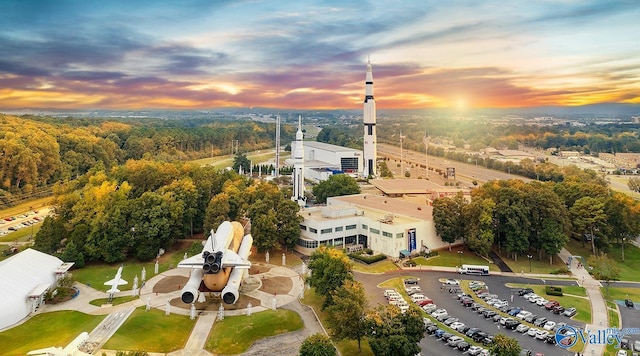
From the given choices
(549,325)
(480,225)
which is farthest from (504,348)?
(480,225)

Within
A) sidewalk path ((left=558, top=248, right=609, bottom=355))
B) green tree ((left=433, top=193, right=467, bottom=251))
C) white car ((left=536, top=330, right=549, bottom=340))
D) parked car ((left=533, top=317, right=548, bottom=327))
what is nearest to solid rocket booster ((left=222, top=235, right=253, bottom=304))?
white car ((left=536, top=330, right=549, bottom=340))

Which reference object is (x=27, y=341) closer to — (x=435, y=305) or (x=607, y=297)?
(x=435, y=305)

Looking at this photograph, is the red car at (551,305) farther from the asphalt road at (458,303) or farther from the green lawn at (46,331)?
the green lawn at (46,331)

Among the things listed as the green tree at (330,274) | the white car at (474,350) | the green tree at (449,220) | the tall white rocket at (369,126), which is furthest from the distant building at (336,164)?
the white car at (474,350)

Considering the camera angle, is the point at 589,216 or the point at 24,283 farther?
the point at 589,216

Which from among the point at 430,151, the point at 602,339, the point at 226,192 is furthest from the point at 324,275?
the point at 430,151

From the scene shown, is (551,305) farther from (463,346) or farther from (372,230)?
(372,230)
